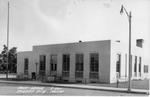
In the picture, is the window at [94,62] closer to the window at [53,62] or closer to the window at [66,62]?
the window at [66,62]

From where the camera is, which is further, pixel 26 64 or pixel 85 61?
pixel 26 64

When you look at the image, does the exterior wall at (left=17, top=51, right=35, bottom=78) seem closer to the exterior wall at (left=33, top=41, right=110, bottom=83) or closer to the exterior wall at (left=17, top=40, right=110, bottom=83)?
the exterior wall at (left=17, top=40, right=110, bottom=83)

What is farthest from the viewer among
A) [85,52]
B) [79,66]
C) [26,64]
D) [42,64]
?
[26,64]

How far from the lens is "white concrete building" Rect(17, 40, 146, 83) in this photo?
34.6m

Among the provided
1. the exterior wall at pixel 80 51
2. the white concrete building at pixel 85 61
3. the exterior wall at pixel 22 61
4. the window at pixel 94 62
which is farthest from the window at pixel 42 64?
the window at pixel 94 62

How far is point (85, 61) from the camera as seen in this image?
36281 millimetres

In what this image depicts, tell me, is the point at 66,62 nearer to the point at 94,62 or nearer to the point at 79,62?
the point at 79,62

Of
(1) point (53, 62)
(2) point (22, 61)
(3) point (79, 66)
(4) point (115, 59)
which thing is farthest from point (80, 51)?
(2) point (22, 61)

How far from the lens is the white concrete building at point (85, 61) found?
34625 millimetres

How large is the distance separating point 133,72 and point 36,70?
15698mm

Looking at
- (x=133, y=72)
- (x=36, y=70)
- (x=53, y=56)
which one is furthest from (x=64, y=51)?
(x=133, y=72)

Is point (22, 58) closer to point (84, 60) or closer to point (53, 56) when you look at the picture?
point (53, 56)

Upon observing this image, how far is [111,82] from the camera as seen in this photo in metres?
34.4

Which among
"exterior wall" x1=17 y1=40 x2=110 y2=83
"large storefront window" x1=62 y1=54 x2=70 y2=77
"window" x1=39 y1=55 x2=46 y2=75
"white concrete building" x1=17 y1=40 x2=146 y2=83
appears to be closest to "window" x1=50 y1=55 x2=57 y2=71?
"white concrete building" x1=17 y1=40 x2=146 y2=83
